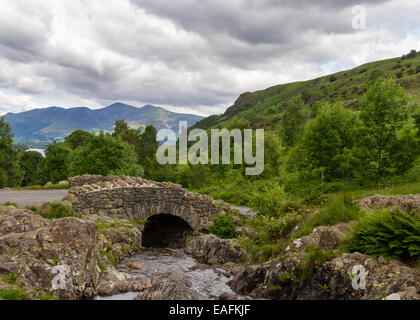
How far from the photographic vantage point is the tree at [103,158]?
120ft

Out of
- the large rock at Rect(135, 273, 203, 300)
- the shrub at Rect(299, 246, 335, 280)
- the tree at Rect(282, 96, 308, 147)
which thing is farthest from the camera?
the tree at Rect(282, 96, 308, 147)

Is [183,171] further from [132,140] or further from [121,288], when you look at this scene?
[121,288]

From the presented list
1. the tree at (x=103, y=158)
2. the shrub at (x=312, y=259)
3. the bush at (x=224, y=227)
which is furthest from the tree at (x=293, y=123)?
the shrub at (x=312, y=259)

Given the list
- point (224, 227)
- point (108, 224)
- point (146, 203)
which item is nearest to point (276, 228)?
point (224, 227)

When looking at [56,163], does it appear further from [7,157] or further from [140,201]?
[140,201]

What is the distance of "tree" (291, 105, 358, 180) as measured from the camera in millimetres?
29688

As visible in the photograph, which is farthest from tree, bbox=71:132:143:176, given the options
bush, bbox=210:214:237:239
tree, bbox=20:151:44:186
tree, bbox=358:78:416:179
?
tree, bbox=20:151:44:186

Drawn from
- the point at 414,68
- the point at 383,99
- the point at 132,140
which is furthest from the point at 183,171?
the point at 414,68

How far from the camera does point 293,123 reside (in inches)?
3157

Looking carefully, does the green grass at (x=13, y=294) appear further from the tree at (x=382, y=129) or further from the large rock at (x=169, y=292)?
the tree at (x=382, y=129)

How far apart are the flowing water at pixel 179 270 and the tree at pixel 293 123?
6282 cm

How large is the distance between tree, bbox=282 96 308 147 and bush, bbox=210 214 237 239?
58.7 metres

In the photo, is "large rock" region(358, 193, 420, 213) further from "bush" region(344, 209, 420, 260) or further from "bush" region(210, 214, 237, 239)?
"bush" region(210, 214, 237, 239)
